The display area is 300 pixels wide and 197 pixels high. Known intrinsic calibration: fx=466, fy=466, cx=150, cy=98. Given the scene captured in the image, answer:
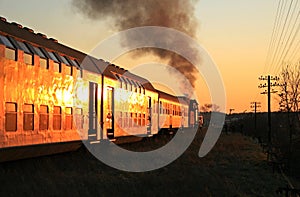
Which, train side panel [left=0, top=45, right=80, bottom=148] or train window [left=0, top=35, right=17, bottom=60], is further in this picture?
train window [left=0, top=35, right=17, bottom=60]

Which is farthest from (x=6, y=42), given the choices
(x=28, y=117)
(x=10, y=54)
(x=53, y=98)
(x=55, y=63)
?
(x=55, y=63)

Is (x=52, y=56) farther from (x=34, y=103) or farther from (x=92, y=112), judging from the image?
(x=92, y=112)

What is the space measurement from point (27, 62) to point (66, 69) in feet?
9.32

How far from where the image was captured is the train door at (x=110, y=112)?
19.9 m

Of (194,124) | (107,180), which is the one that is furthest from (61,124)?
(194,124)

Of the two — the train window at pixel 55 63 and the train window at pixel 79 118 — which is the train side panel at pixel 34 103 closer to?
the train window at pixel 55 63

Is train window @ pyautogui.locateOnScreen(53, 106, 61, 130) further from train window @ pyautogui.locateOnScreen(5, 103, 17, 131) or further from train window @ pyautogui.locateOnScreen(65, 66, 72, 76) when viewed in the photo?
train window @ pyautogui.locateOnScreen(5, 103, 17, 131)

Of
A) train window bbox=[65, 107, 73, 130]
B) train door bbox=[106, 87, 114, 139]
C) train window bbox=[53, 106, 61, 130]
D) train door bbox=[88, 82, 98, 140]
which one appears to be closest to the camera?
train window bbox=[53, 106, 61, 130]

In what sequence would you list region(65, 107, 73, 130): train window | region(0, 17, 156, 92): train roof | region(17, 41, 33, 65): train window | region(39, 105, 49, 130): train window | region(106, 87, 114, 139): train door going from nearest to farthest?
region(17, 41, 33, 65): train window, region(0, 17, 156, 92): train roof, region(39, 105, 49, 130): train window, region(65, 107, 73, 130): train window, region(106, 87, 114, 139): train door

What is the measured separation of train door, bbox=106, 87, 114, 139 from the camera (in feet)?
65.4

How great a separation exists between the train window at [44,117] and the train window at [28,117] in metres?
0.59

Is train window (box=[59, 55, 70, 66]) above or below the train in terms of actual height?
above

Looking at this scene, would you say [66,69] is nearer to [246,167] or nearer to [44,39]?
[44,39]

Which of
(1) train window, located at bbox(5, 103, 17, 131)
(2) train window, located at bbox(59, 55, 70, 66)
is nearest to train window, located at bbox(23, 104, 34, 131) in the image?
(1) train window, located at bbox(5, 103, 17, 131)
